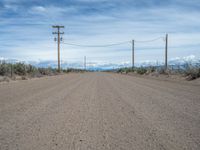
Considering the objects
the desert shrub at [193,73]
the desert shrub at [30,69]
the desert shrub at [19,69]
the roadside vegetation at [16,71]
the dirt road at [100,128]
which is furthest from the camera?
the desert shrub at [30,69]

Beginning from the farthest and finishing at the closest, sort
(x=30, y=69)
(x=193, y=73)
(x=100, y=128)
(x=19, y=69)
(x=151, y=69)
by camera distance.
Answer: (x=151, y=69)
(x=30, y=69)
(x=19, y=69)
(x=193, y=73)
(x=100, y=128)

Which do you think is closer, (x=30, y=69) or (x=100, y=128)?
(x=100, y=128)

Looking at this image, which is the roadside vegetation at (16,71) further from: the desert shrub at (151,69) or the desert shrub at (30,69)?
the desert shrub at (151,69)

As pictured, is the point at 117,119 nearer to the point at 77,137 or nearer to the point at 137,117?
the point at 137,117

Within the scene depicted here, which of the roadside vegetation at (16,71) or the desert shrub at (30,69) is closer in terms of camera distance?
the roadside vegetation at (16,71)

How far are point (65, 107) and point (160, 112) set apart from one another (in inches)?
138

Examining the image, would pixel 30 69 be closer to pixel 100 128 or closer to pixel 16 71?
pixel 16 71

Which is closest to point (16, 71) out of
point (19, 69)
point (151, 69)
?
point (19, 69)

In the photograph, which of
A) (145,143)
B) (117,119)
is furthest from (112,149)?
(117,119)

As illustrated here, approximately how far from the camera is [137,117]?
25.4 ft

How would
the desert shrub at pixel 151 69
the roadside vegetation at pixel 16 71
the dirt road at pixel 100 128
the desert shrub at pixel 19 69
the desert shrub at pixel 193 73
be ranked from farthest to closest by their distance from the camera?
1. the desert shrub at pixel 151 69
2. the desert shrub at pixel 19 69
3. the roadside vegetation at pixel 16 71
4. the desert shrub at pixel 193 73
5. the dirt road at pixel 100 128

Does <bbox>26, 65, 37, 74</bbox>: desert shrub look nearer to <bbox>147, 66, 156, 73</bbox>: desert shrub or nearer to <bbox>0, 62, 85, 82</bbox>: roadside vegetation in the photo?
<bbox>0, 62, 85, 82</bbox>: roadside vegetation

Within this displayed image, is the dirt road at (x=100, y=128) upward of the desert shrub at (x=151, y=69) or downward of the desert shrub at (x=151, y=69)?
downward

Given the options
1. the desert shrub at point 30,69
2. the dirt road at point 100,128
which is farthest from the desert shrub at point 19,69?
the dirt road at point 100,128
